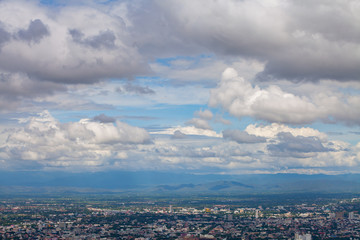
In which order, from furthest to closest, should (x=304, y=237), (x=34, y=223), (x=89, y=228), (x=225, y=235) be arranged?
(x=34, y=223)
(x=89, y=228)
(x=225, y=235)
(x=304, y=237)

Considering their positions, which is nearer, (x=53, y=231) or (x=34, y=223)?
(x=53, y=231)

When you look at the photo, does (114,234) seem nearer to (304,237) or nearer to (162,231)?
(162,231)

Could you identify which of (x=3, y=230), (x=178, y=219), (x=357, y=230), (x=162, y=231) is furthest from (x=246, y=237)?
(x=3, y=230)

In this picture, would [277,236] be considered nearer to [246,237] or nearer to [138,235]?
[246,237]

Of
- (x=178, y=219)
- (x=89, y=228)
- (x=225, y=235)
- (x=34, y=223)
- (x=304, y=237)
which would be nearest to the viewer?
(x=304, y=237)

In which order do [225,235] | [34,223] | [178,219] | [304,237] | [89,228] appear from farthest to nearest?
1. [178,219]
2. [34,223]
3. [89,228]
4. [225,235]
5. [304,237]

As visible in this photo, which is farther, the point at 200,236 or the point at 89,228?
the point at 89,228

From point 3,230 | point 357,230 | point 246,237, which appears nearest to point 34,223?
point 3,230

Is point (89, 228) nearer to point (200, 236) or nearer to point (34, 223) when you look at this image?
point (34, 223)

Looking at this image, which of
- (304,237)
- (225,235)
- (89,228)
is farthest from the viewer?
(89,228)
